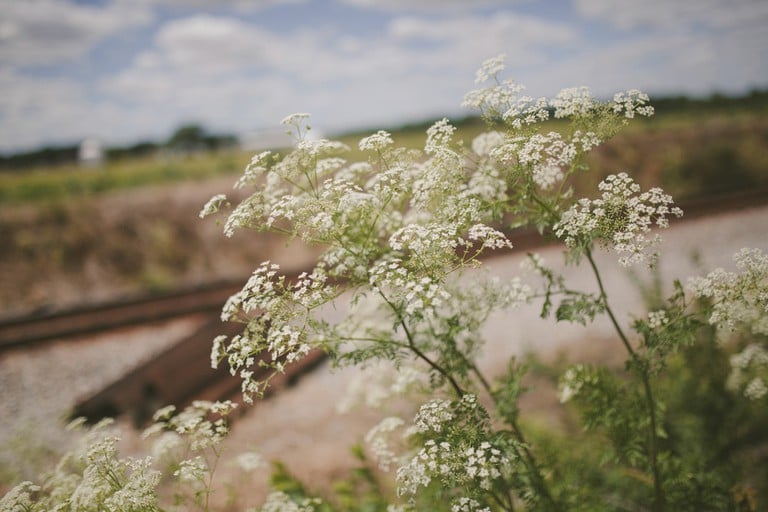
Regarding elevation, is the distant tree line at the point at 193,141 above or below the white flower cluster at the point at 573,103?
above

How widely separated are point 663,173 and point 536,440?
604 inches

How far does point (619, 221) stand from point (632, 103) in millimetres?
792

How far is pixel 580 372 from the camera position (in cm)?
314

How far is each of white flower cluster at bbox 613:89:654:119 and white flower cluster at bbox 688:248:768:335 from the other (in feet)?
3.31

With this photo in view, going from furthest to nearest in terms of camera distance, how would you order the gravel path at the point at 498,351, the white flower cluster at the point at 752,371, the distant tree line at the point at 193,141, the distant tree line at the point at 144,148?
1. the distant tree line at the point at 144,148
2. the distant tree line at the point at 193,141
3. the gravel path at the point at 498,351
4. the white flower cluster at the point at 752,371

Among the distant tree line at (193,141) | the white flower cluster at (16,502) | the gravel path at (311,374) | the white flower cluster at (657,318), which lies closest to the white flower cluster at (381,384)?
the gravel path at (311,374)

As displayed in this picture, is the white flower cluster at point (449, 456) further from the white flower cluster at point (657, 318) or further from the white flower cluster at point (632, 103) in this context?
the white flower cluster at point (632, 103)

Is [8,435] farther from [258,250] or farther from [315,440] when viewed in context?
[258,250]

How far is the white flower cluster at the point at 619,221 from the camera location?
234 centimetres

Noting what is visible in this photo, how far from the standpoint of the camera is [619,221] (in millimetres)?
2428

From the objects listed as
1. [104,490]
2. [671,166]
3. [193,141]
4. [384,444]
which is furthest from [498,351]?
[193,141]

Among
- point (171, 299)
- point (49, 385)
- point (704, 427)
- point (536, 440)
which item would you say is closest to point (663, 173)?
point (704, 427)

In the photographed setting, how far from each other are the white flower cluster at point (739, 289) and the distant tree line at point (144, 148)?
2123 inches

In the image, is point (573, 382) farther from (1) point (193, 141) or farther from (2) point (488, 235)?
(1) point (193, 141)
